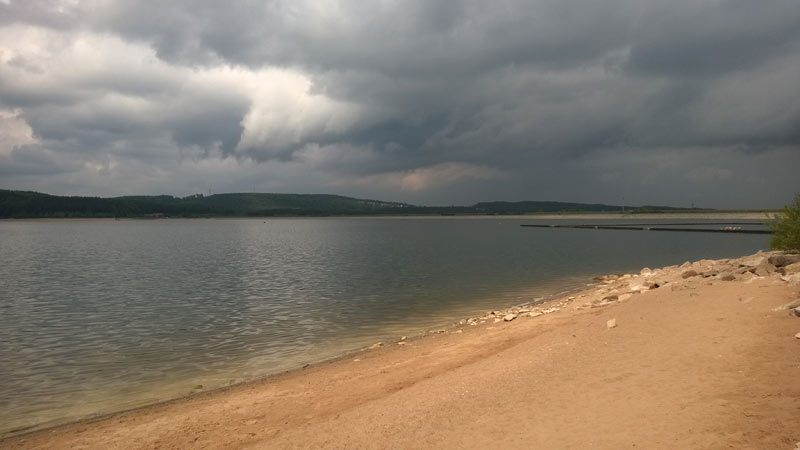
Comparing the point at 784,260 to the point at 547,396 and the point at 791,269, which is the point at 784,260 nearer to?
the point at 791,269

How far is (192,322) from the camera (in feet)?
74.8

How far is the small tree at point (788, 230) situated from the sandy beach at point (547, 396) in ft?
47.6

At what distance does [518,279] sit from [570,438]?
3055 cm

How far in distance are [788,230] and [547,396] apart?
26.6m

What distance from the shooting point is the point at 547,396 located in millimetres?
9586

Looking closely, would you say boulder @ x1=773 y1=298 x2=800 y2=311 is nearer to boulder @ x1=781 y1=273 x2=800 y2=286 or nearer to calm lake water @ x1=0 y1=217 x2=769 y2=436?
boulder @ x1=781 y1=273 x2=800 y2=286

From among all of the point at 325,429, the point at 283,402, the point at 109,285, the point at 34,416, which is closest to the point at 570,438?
the point at 325,429

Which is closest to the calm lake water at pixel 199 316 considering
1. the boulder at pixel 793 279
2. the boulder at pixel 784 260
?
the boulder at pixel 784 260

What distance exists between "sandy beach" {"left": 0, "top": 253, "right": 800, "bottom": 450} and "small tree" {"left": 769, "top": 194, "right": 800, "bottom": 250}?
1450 cm

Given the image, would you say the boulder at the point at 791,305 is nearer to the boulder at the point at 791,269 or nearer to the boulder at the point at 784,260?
the boulder at the point at 791,269

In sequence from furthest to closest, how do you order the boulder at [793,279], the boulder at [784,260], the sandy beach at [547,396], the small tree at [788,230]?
the small tree at [788,230] < the boulder at [784,260] < the boulder at [793,279] < the sandy beach at [547,396]

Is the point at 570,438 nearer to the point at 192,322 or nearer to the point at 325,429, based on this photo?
the point at 325,429

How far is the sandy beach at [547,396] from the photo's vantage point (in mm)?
7980

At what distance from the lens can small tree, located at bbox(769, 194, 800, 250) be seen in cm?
2701
